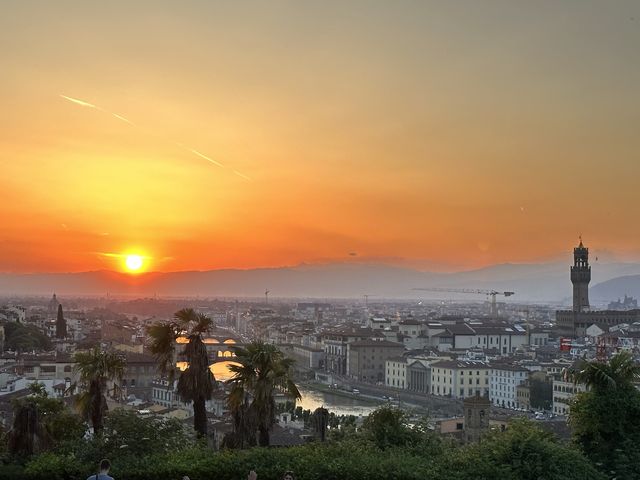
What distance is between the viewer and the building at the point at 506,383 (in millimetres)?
63750

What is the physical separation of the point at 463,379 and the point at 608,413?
55809 mm

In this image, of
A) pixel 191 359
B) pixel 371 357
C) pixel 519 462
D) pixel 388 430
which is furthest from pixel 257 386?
pixel 371 357

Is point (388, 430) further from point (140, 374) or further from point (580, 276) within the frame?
point (580, 276)

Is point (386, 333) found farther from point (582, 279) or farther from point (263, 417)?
point (263, 417)

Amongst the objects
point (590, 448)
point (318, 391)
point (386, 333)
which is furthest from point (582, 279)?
point (590, 448)

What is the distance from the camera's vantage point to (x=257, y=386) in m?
14.2

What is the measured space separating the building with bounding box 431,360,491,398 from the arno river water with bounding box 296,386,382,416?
6938 millimetres

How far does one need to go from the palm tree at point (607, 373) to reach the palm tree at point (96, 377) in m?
9.13

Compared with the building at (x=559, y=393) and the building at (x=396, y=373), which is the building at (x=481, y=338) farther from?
the building at (x=559, y=393)

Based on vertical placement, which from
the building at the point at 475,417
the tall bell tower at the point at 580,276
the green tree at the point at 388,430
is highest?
the tall bell tower at the point at 580,276

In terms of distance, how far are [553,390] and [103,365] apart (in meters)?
48.1

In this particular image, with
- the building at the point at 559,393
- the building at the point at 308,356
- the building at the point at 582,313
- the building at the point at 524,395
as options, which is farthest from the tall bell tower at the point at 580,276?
the building at the point at 559,393

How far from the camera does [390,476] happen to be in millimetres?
11180

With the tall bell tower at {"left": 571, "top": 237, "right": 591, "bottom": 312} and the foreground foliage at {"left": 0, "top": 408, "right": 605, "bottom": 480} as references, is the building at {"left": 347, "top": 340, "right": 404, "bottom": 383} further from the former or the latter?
the foreground foliage at {"left": 0, "top": 408, "right": 605, "bottom": 480}
